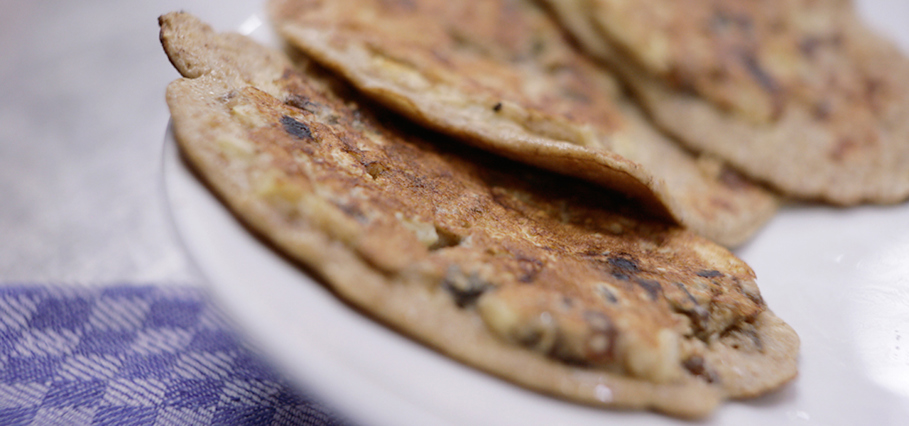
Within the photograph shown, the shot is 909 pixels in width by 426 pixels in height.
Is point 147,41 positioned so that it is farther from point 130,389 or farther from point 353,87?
point 130,389

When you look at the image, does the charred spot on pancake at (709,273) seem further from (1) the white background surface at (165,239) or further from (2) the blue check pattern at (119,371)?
(2) the blue check pattern at (119,371)

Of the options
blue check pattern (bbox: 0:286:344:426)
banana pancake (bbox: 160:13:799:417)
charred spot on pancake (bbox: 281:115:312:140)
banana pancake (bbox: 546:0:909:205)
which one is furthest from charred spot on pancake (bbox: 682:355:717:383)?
banana pancake (bbox: 546:0:909:205)

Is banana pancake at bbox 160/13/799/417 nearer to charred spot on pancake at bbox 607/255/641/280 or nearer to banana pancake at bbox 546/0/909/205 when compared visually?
charred spot on pancake at bbox 607/255/641/280

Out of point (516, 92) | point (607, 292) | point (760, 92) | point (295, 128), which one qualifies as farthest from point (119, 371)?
point (760, 92)

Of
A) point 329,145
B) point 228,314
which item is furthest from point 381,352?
point 329,145

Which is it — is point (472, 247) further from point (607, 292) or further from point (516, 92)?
point (516, 92)

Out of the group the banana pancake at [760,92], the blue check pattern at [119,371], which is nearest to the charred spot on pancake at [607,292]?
the blue check pattern at [119,371]
